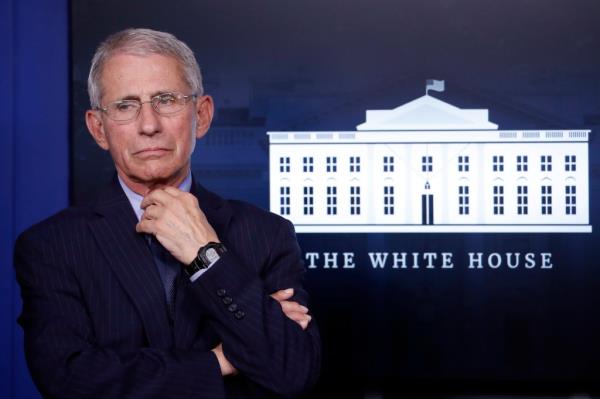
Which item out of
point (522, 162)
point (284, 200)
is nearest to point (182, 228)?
point (284, 200)

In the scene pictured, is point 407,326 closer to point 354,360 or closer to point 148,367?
point 354,360

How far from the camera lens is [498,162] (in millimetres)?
2367

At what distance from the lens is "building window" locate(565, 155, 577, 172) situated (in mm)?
2342

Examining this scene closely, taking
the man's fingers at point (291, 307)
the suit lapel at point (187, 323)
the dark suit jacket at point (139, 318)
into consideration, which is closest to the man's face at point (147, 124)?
the dark suit jacket at point (139, 318)

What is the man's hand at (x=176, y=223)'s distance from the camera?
1436 mm

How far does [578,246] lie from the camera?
2350 millimetres

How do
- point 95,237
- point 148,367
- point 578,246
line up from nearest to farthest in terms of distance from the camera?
point 148,367, point 95,237, point 578,246

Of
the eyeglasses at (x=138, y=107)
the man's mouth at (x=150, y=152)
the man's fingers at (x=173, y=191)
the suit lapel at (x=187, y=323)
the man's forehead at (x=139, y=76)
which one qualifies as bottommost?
the suit lapel at (x=187, y=323)

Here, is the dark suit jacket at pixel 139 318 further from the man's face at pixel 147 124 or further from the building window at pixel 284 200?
the building window at pixel 284 200

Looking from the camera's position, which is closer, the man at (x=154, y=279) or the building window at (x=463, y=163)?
the man at (x=154, y=279)

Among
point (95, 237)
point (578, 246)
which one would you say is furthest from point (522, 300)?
point (95, 237)

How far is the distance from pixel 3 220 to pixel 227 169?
78cm

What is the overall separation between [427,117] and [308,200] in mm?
466

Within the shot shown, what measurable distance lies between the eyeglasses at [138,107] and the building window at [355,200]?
3.22 feet
